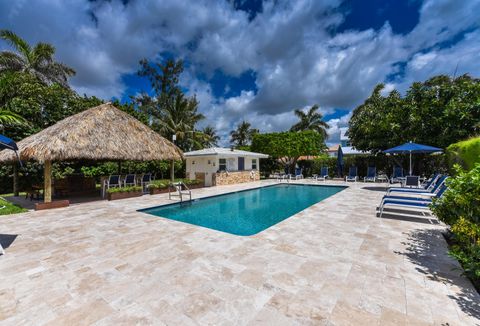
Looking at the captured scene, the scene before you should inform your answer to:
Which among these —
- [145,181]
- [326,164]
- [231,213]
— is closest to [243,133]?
[326,164]

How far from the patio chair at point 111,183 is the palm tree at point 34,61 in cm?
1258

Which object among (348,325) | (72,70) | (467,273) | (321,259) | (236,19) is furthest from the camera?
(72,70)

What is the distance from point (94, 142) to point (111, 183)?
8.04 feet

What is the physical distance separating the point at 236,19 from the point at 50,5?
8.54 meters

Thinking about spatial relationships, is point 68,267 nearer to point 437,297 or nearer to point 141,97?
point 437,297

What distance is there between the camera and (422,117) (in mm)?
13789

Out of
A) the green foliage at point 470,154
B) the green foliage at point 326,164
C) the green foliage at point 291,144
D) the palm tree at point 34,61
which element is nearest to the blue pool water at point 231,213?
the green foliage at point 470,154

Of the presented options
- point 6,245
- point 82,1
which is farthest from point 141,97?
point 6,245

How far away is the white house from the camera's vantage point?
678 inches

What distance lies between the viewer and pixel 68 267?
12.0ft

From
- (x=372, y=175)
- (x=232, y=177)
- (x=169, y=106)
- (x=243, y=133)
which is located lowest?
(x=232, y=177)

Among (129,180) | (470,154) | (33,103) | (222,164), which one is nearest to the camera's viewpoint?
(470,154)

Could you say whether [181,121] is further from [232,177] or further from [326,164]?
[326,164]

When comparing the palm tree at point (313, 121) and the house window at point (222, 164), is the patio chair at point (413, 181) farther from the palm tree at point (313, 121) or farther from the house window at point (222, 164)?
the palm tree at point (313, 121)
